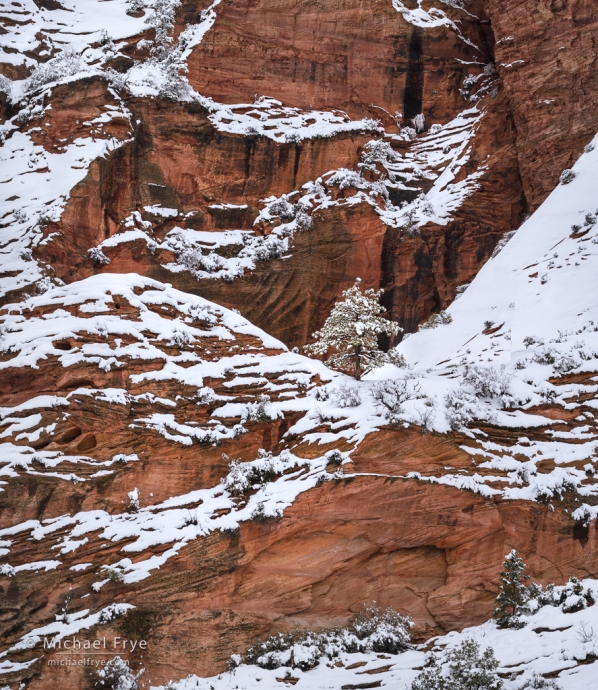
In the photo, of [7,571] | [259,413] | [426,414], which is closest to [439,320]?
[426,414]

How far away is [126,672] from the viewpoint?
15320 mm

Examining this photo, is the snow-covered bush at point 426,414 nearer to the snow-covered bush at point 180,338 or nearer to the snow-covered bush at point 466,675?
the snow-covered bush at point 466,675

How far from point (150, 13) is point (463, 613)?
3795 cm

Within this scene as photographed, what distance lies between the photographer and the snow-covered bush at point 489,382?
19.1 metres

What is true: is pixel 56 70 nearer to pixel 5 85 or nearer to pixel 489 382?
pixel 5 85

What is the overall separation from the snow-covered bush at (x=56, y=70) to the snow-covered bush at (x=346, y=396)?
25.7 meters

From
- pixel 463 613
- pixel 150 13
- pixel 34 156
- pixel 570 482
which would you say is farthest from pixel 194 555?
pixel 150 13

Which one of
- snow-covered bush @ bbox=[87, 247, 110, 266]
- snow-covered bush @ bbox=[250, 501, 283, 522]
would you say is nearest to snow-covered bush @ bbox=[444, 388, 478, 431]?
snow-covered bush @ bbox=[250, 501, 283, 522]

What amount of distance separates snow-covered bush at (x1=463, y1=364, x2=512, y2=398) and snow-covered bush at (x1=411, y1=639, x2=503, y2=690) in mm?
7179

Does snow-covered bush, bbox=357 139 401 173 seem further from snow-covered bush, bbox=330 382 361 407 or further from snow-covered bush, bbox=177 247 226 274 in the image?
snow-covered bush, bbox=330 382 361 407

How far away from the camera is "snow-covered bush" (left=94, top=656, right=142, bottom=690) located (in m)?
15.2

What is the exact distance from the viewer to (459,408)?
18.5 meters

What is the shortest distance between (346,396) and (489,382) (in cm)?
370

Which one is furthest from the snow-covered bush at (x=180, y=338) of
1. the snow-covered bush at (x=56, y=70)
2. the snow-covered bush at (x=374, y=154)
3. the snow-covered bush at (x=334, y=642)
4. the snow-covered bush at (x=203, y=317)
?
the snow-covered bush at (x=56, y=70)
